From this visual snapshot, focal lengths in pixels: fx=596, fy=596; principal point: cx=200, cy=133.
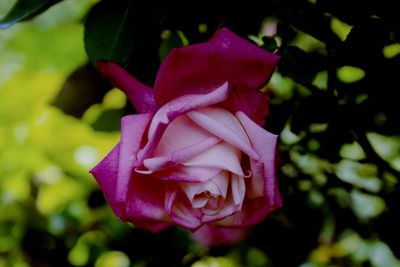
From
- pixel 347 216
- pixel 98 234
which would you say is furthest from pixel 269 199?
pixel 98 234

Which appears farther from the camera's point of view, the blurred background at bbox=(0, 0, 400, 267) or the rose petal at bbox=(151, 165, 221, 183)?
the blurred background at bbox=(0, 0, 400, 267)

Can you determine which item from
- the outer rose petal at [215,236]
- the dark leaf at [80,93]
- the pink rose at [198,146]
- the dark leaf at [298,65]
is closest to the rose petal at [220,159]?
the pink rose at [198,146]

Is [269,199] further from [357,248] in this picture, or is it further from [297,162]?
[357,248]

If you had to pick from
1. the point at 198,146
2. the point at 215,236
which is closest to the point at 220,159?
the point at 198,146

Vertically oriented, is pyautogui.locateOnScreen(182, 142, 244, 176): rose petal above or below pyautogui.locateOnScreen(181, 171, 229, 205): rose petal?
above

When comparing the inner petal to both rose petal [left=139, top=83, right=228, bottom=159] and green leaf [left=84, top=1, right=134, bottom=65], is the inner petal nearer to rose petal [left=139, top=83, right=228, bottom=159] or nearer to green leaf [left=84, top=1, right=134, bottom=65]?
rose petal [left=139, top=83, right=228, bottom=159]

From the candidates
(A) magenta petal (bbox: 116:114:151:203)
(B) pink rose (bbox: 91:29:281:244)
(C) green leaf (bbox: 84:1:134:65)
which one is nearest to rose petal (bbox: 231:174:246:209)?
(B) pink rose (bbox: 91:29:281:244)

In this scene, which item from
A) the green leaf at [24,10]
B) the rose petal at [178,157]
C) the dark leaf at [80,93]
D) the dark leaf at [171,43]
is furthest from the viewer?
the dark leaf at [80,93]

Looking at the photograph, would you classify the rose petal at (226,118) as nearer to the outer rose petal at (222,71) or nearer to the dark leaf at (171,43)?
the outer rose petal at (222,71)
